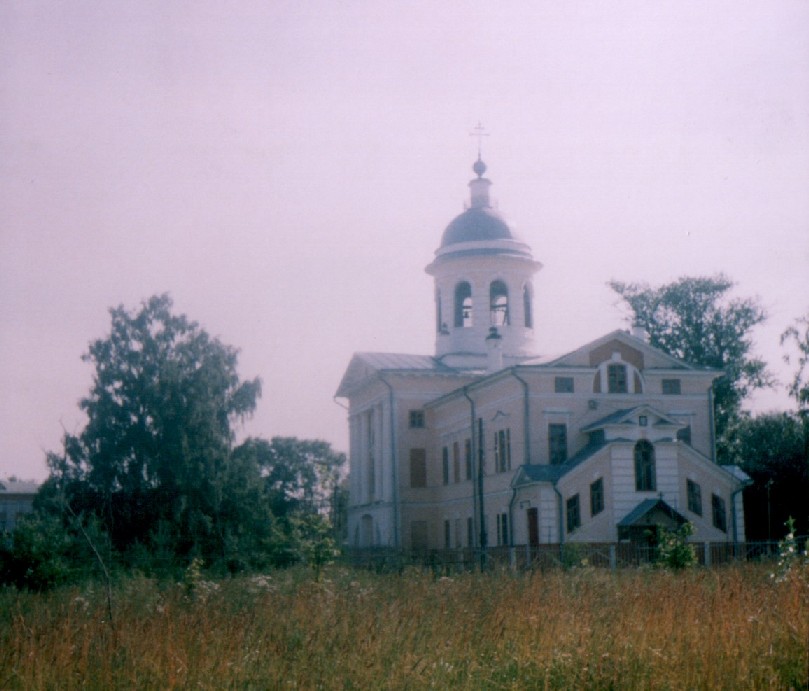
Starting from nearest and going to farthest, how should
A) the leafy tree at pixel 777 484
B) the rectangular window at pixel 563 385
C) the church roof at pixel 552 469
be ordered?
the church roof at pixel 552 469
the rectangular window at pixel 563 385
the leafy tree at pixel 777 484

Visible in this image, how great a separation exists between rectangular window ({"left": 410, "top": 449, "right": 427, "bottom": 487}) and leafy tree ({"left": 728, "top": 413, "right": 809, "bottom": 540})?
14922 millimetres

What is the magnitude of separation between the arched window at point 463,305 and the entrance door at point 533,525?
1532cm

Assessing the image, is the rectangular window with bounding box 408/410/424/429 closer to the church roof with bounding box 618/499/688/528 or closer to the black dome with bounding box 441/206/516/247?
the black dome with bounding box 441/206/516/247

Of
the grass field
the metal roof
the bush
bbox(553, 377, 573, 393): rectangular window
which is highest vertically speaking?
the metal roof

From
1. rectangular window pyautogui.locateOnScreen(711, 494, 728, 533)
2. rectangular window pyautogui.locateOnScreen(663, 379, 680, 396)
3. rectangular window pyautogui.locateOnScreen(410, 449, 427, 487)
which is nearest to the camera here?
rectangular window pyautogui.locateOnScreen(711, 494, 728, 533)

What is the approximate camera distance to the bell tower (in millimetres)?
52188

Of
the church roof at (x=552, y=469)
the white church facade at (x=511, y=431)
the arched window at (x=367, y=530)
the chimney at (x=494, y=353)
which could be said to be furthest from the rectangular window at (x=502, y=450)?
the arched window at (x=367, y=530)

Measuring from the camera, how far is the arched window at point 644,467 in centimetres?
3859

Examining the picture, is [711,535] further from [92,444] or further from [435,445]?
[92,444]

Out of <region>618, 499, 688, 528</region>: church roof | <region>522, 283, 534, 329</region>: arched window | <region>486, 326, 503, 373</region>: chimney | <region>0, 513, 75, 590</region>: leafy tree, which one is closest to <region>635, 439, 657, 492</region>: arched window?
<region>618, 499, 688, 528</region>: church roof

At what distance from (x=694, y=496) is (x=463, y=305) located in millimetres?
17483

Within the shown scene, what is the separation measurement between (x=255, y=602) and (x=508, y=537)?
28991 millimetres

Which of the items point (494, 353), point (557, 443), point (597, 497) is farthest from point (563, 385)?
point (494, 353)

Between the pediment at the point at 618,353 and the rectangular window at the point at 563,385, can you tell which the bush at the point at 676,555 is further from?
the pediment at the point at 618,353
